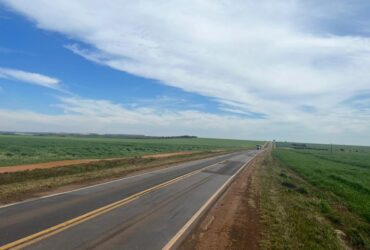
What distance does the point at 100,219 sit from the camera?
33.4 feet

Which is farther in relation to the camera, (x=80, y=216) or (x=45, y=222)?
(x=80, y=216)

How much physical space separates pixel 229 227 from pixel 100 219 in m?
3.75

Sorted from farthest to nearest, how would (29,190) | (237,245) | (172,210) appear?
(29,190)
(172,210)
(237,245)

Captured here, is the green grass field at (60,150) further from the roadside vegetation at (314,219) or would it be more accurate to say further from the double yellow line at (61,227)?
the roadside vegetation at (314,219)

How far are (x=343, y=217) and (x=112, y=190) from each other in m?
9.57

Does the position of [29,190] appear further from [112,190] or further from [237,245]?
[237,245]

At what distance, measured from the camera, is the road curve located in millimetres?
7969

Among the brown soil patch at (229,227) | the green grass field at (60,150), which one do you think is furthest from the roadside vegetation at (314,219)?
the green grass field at (60,150)

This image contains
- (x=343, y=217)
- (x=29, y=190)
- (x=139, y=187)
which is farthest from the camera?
(x=139, y=187)

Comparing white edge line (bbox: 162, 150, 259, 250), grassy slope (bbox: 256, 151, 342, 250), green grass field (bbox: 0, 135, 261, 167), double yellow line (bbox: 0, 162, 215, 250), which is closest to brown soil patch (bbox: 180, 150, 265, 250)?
white edge line (bbox: 162, 150, 259, 250)

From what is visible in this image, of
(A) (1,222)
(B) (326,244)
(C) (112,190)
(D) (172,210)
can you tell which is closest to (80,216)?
(A) (1,222)

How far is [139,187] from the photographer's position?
17.6 metres

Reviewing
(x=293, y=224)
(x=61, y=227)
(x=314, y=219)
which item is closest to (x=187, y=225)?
(x=61, y=227)

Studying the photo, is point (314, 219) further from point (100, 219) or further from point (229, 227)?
point (100, 219)
